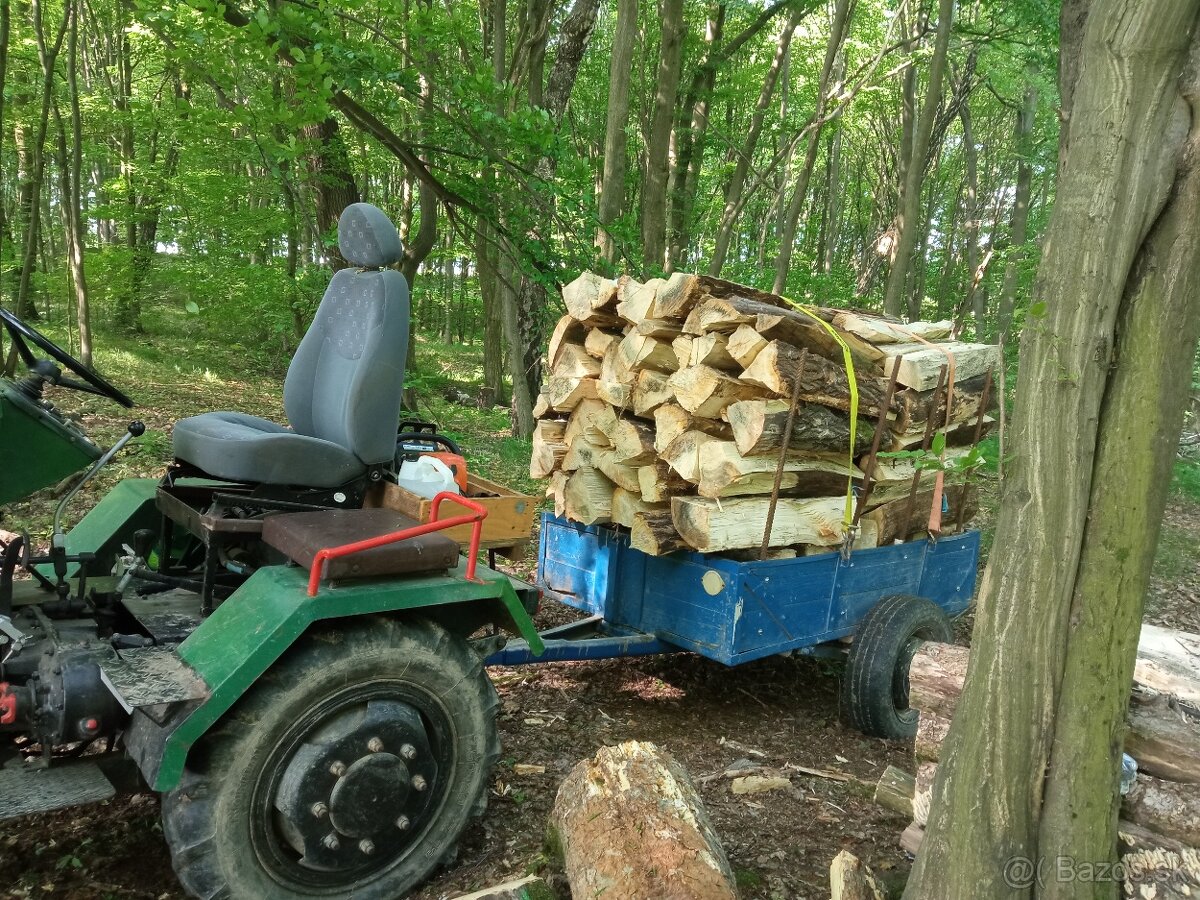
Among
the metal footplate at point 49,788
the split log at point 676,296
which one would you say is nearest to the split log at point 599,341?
the split log at point 676,296

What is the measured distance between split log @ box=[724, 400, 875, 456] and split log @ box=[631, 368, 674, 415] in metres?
0.31

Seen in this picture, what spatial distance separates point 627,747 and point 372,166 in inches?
508

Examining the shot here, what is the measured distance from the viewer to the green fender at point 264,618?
224 cm

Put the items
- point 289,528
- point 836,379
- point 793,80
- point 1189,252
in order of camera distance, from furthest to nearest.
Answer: point 793,80, point 836,379, point 289,528, point 1189,252

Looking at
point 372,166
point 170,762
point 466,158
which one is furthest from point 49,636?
point 372,166

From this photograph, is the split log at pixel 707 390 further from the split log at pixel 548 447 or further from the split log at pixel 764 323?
Answer: the split log at pixel 548 447

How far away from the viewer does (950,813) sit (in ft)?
6.95

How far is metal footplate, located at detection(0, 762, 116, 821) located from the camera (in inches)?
86.2

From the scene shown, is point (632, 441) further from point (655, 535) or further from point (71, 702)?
point (71, 702)

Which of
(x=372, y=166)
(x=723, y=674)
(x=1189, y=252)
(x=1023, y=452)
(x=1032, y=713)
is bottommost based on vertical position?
(x=723, y=674)

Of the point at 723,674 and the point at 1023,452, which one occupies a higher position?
the point at 1023,452

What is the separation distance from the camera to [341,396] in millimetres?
3332

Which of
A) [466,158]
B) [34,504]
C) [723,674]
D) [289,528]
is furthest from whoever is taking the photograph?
[466,158]

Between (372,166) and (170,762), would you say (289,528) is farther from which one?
(372,166)
